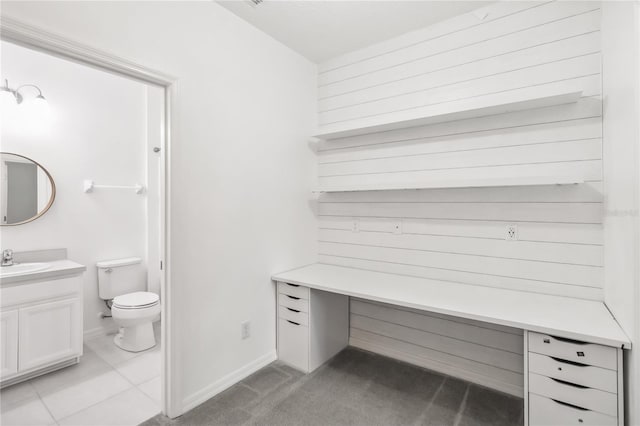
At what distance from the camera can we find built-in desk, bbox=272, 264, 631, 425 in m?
1.38

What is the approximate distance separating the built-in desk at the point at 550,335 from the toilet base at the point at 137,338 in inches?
62.8

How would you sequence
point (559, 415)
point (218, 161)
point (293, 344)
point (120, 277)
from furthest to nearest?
point (120, 277) → point (293, 344) → point (218, 161) → point (559, 415)

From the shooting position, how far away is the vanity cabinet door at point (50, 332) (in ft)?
7.37

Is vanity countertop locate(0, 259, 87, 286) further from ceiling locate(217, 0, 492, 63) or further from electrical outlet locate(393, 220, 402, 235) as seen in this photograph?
electrical outlet locate(393, 220, 402, 235)

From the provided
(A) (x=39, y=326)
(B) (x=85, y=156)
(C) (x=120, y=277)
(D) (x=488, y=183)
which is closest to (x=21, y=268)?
(A) (x=39, y=326)

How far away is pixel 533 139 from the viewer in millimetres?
2006

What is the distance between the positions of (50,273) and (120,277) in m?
0.85

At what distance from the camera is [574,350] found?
1440 millimetres

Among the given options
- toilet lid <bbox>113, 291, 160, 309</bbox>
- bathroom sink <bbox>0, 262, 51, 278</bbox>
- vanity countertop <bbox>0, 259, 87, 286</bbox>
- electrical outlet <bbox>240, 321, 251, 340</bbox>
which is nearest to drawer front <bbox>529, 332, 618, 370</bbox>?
electrical outlet <bbox>240, 321, 251, 340</bbox>

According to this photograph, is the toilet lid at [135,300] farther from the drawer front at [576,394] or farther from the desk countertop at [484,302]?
the drawer front at [576,394]

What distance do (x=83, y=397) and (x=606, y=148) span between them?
3567mm

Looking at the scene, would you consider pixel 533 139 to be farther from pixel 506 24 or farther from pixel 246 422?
pixel 246 422

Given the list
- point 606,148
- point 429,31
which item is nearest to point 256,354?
point 606,148

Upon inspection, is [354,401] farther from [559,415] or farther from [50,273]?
[50,273]
